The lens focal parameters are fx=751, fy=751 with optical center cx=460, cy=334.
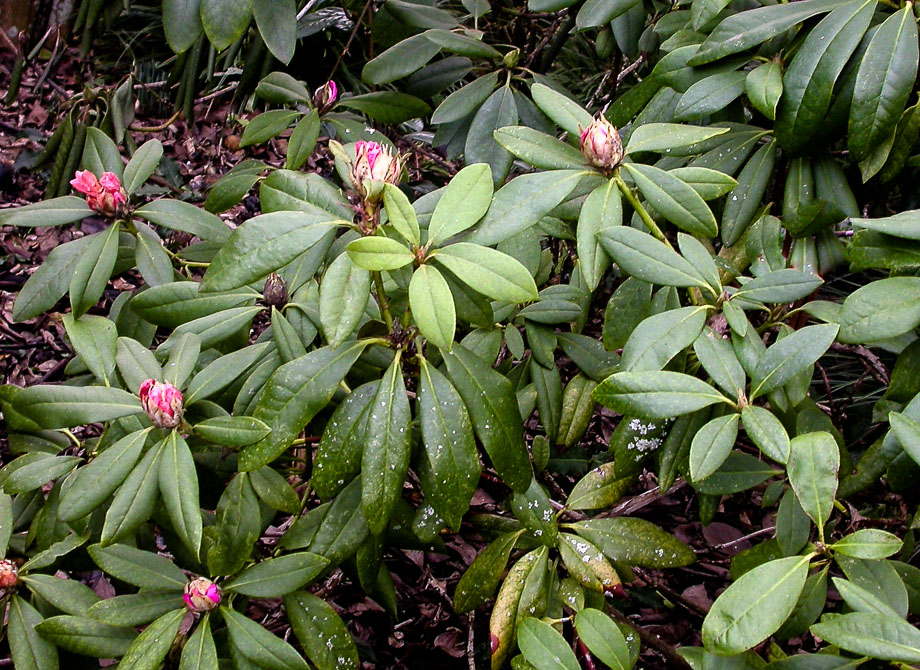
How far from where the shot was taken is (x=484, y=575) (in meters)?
1.21

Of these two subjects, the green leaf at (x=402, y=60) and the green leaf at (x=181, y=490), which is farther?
the green leaf at (x=402, y=60)

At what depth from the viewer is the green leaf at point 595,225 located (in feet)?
3.03

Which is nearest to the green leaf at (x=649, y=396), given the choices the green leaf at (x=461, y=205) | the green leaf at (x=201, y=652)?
the green leaf at (x=461, y=205)

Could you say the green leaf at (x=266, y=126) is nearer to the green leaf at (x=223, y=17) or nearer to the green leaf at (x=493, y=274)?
the green leaf at (x=223, y=17)

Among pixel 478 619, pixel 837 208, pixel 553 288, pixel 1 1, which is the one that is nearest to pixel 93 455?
pixel 553 288

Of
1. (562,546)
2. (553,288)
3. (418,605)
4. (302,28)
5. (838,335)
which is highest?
(302,28)

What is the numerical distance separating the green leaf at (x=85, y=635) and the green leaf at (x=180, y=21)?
0.87 m

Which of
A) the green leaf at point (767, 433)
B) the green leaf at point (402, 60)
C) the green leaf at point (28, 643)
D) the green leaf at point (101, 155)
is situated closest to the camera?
the green leaf at point (767, 433)

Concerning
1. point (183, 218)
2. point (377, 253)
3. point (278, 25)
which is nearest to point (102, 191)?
point (183, 218)

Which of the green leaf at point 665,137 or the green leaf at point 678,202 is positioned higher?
the green leaf at point 665,137

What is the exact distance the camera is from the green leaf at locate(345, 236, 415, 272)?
31.4 inches

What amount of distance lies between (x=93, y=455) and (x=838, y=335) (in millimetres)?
1045

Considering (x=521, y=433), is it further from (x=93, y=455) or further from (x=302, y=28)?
(x=302, y=28)

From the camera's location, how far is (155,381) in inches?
38.6
